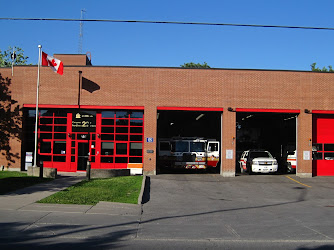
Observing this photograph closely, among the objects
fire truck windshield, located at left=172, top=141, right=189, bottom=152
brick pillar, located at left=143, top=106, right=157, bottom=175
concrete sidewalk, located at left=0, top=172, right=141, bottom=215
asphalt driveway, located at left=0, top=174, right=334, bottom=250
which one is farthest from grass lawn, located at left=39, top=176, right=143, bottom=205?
fire truck windshield, located at left=172, top=141, right=189, bottom=152

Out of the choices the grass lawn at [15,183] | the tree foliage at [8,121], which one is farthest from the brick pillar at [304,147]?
the tree foliage at [8,121]

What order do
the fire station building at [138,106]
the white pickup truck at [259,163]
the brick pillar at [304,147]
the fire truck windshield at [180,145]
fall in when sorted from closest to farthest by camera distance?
the fire station building at [138,106] < the brick pillar at [304,147] < the white pickup truck at [259,163] < the fire truck windshield at [180,145]

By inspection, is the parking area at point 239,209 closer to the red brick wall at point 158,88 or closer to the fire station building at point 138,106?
the fire station building at point 138,106

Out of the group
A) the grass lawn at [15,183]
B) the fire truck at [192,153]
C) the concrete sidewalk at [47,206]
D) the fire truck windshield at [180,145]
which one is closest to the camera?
the concrete sidewalk at [47,206]

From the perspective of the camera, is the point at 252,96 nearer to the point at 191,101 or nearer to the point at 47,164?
the point at 191,101

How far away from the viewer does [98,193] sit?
1534cm

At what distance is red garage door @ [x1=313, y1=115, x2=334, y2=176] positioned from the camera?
87.7 ft

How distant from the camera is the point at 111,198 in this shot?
14.3 metres

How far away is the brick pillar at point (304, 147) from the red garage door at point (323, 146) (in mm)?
1108

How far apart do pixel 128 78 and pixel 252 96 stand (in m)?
8.78

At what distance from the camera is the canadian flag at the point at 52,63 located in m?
23.9

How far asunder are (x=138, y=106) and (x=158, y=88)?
1.87 m

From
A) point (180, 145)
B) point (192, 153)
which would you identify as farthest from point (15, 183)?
point (192, 153)

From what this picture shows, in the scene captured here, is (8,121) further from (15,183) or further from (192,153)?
(192,153)
